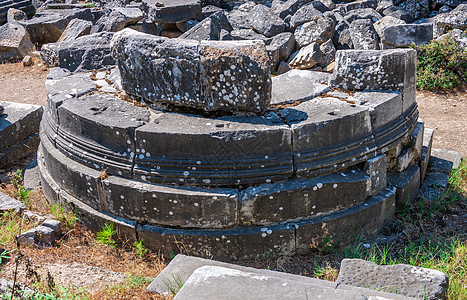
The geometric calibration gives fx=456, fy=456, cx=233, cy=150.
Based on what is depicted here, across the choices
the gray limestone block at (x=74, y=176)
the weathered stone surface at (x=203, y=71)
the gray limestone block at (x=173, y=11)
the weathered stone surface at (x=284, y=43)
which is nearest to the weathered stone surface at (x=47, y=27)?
the gray limestone block at (x=173, y=11)

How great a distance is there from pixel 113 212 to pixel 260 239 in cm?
Result: 135

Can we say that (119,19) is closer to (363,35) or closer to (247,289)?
(363,35)

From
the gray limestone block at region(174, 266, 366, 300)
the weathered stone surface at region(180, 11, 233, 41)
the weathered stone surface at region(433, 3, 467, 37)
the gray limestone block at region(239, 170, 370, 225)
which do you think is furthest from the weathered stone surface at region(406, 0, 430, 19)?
the gray limestone block at region(174, 266, 366, 300)

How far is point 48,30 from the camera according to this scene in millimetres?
11797

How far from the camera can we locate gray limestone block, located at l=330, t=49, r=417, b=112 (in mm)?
4340

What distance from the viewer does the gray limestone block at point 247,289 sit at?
2223 mm

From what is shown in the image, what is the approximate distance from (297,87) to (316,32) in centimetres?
475

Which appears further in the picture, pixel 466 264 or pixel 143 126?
pixel 143 126

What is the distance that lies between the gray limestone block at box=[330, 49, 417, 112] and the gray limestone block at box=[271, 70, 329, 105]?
0.83 ft

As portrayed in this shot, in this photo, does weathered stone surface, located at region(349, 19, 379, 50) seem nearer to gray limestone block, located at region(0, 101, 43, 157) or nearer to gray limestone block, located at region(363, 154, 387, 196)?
gray limestone block, located at region(363, 154, 387, 196)

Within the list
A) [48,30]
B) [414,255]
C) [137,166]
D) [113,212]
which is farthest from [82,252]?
[48,30]

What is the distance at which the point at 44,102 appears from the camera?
8.35 m

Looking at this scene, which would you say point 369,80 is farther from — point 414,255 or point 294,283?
point 294,283

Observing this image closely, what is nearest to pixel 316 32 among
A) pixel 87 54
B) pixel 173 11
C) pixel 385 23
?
pixel 385 23
